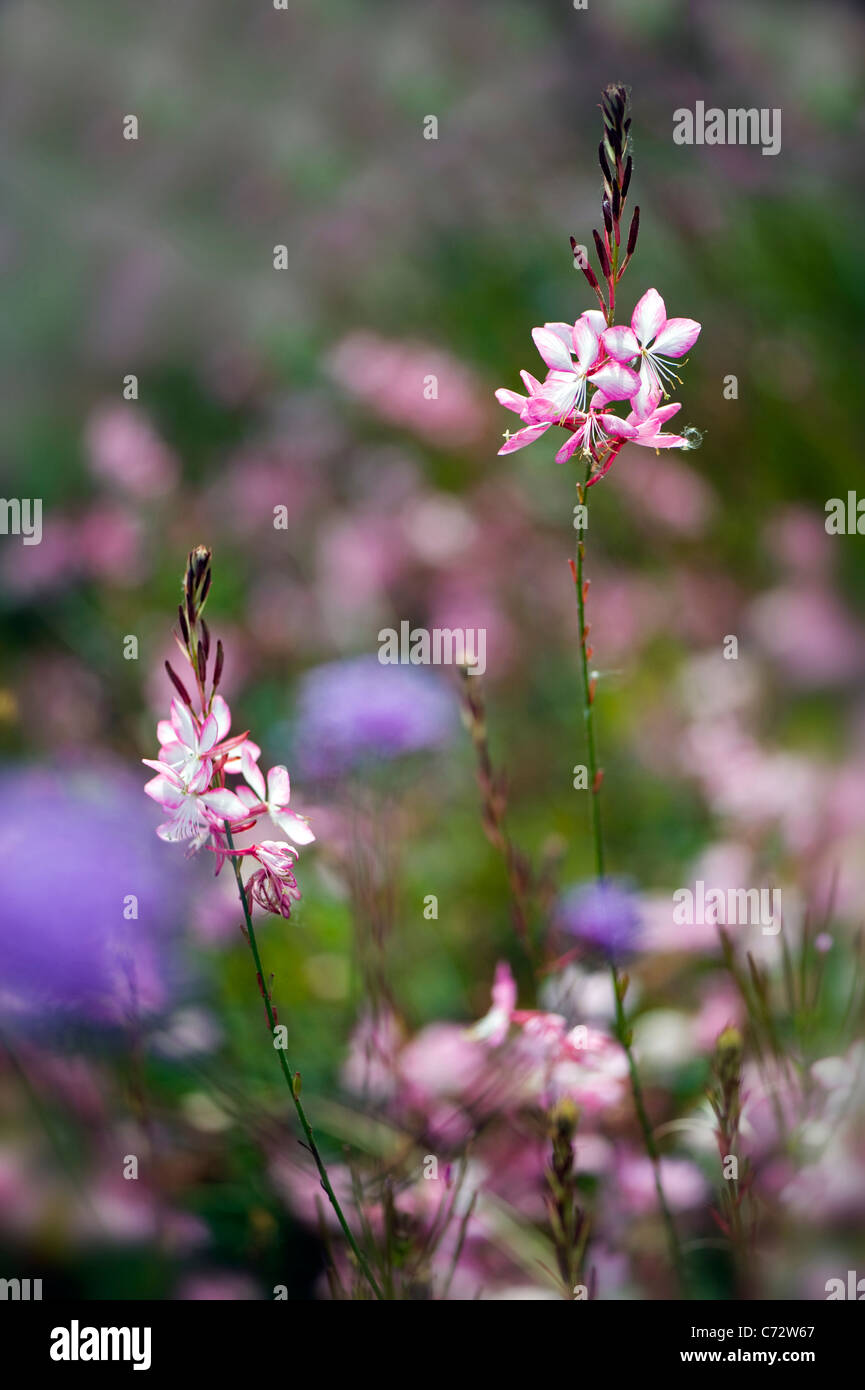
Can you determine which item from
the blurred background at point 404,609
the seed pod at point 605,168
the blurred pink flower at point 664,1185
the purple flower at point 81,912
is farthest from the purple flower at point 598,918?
the seed pod at point 605,168

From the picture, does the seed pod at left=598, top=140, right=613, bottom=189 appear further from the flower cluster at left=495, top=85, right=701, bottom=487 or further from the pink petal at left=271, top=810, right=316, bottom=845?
the pink petal at left=271, top=810, right=316, bottom=845

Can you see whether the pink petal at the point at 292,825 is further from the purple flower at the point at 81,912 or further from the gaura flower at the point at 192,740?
the purple flower at the point at 81,912

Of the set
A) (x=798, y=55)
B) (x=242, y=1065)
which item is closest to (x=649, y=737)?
(x=242, y=1065)

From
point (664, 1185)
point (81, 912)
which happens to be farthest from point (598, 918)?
point (81, 912)

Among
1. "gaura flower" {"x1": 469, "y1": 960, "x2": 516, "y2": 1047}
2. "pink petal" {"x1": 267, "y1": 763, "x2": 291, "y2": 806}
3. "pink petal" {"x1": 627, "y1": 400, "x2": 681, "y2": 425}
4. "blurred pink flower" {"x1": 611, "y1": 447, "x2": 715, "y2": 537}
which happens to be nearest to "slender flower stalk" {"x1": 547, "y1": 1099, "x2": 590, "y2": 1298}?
"gaura flower" {"x1": 469, "y1": 960, "x2": 516, "y2": 1047}

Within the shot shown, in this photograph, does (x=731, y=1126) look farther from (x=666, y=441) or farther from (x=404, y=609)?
(x=404, y=609)

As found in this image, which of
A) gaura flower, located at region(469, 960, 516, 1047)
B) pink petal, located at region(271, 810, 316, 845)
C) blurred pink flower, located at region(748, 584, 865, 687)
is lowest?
gaura flower, located at region(469, 960, 516, 1047)
